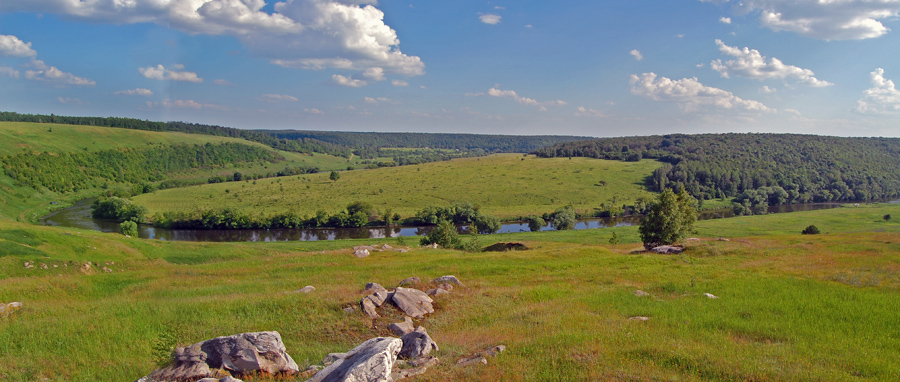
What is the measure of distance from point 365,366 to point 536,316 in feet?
27.7

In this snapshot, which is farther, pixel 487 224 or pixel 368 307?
pixel 487 224

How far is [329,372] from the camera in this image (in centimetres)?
980

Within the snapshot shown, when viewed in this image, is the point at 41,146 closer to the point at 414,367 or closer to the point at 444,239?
the point at 444,239

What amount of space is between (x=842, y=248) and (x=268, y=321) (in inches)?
1697

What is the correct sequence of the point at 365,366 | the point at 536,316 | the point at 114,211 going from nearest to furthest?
the point at 365,366 < the point at 536,316 < the point at 114,211

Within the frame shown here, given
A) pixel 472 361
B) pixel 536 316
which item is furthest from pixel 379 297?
pixel 472 361

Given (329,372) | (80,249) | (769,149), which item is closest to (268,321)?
(329,372)

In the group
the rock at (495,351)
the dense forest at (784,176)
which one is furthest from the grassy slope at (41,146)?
the dense forest at (784,176)

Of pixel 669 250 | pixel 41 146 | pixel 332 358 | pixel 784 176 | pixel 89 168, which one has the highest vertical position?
pixel 41 146

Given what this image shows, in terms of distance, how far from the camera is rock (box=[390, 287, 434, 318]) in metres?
17.0

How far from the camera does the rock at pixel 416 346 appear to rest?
38.7 ft

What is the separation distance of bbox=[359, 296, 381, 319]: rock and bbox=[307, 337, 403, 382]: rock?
5.66 m

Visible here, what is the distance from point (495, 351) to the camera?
37.8 ft

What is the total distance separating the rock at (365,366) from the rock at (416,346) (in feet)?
4.60
